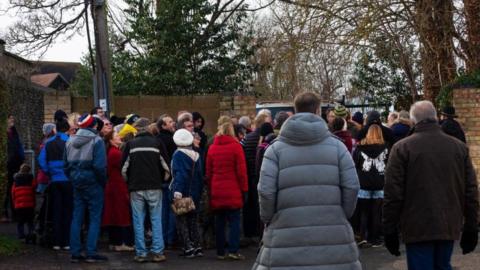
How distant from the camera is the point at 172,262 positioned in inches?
407

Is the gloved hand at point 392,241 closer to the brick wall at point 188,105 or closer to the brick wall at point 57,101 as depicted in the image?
the brick wall at point 188,105

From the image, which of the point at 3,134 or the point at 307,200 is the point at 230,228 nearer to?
the point at 3,134

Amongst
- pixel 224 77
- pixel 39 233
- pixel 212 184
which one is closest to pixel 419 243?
pixel 212 184

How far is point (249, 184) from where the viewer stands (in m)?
11.6

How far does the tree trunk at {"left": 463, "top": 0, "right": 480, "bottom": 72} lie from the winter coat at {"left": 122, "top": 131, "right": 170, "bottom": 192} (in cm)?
1271

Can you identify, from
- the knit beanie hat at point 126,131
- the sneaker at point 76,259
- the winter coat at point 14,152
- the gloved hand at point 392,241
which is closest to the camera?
the gloved hand at point 392,241

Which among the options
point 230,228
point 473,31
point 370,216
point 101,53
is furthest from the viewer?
point 473,31

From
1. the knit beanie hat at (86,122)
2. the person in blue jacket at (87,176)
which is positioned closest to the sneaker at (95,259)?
the person in blue jacket at (87,176)

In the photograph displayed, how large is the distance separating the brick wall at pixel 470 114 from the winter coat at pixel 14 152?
9.39 m

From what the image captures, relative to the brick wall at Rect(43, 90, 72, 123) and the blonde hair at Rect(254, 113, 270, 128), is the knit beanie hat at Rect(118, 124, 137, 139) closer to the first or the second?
the blonde hair at Rect(254, 113, 270, 128)

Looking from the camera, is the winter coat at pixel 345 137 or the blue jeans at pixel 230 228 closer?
the blue jeans at pixel 230 228

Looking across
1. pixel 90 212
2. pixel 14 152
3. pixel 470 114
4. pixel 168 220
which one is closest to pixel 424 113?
pixel 90 212

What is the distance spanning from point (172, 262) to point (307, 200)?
15.6 ft

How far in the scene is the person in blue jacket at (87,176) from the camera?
9.95 metres
